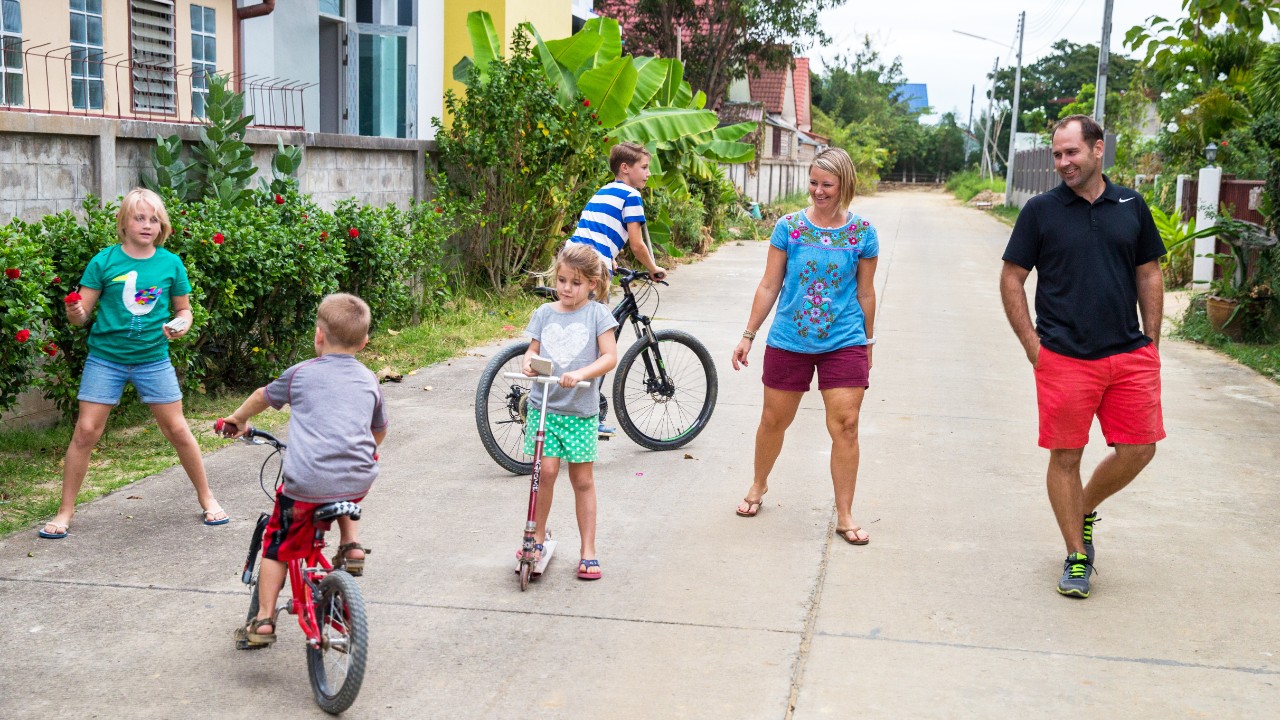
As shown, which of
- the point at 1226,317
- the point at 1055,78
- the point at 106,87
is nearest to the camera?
the point at 1226,317

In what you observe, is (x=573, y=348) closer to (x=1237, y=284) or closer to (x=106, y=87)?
(x=106, y=87)

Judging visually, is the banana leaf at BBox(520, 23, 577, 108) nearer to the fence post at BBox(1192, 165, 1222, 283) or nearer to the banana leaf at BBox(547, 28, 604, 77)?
the banana leaf at BBox(547, 28, 604, 77)

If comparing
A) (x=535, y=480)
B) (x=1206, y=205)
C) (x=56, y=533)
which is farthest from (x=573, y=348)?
(x=1206, y=205)

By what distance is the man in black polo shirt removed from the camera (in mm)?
4805

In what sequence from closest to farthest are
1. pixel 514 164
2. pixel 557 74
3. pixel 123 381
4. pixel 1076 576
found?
pixel 1076 576 < pixel 123 381 < pixel 514 164 < pixel 557 74

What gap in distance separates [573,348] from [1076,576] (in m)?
2.28

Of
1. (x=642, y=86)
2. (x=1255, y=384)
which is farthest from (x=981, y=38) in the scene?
(x=1255, y=384)

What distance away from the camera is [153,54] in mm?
12836

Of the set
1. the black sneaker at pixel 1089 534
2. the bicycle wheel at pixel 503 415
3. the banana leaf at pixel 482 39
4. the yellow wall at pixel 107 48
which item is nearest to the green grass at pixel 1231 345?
the black sneaker at pixel 1089 534

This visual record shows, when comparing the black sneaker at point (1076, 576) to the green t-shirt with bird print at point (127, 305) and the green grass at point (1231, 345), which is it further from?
the green grass at point (1231, 345)

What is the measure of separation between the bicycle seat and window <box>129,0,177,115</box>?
9.81 meters

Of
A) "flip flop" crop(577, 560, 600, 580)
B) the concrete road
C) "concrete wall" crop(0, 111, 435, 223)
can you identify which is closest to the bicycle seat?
the concrete road

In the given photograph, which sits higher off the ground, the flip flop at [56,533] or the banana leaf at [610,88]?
the banana leaf at [610,88]

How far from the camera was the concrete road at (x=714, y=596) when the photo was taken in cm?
394
